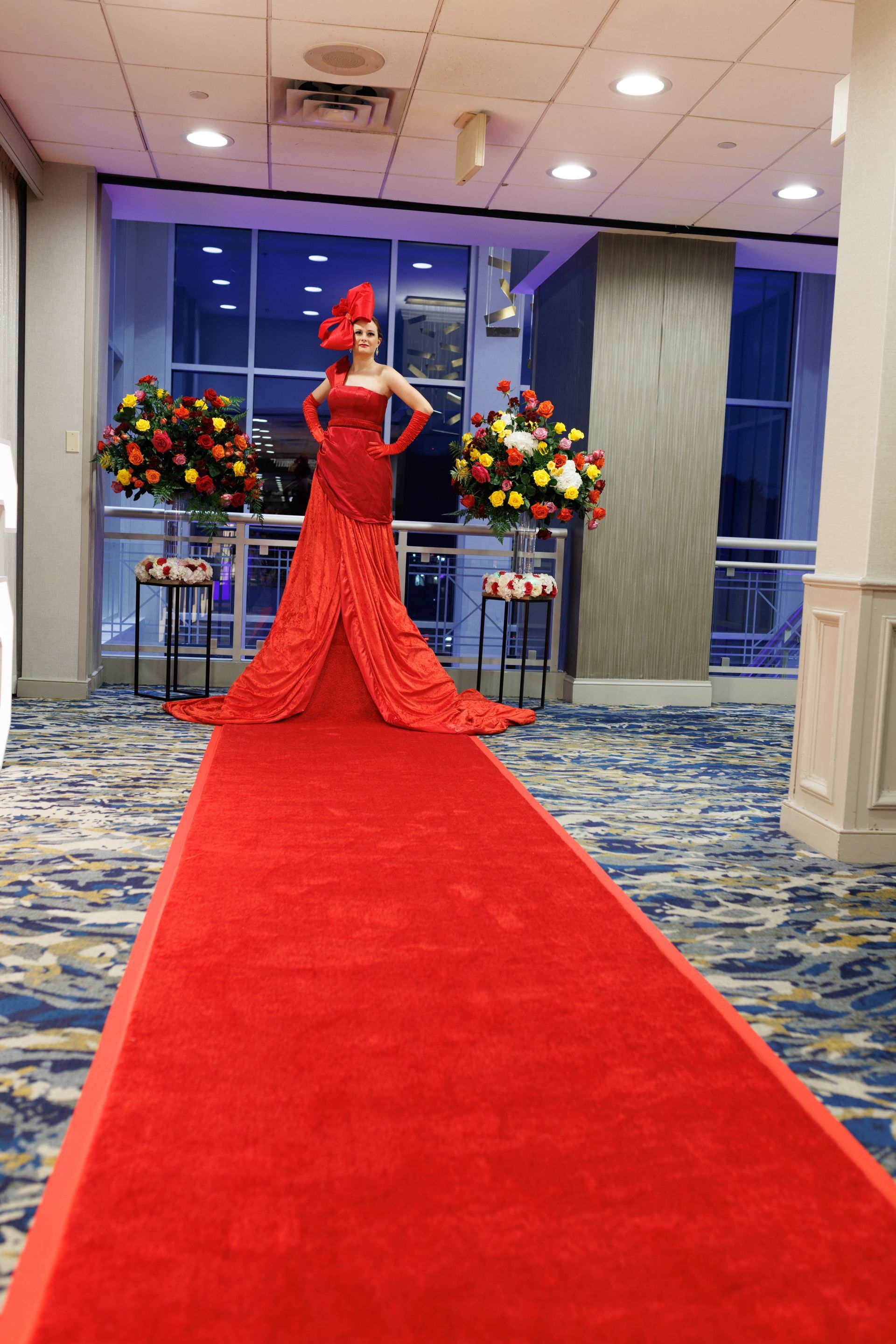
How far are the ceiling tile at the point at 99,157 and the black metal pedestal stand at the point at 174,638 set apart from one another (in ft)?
7.05

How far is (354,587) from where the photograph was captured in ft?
18.0

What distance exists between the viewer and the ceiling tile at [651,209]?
5.95m

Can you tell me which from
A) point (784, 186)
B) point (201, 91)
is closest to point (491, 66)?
point (201, 91)

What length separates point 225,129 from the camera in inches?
204

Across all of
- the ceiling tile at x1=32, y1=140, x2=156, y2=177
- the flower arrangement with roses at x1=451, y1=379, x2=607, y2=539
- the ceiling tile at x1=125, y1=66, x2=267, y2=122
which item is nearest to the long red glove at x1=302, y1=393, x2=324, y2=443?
the flower arrangement with roses at x1=451, y1=379, x2=607, y2=539

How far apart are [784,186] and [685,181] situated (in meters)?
0.50

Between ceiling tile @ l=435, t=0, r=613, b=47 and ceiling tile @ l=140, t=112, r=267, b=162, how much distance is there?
4.56 ft

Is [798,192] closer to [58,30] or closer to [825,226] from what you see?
[825,226]

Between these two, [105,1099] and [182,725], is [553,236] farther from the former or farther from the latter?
[105,1099]

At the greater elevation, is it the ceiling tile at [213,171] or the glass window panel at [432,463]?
the ceiling tile at [213,171]

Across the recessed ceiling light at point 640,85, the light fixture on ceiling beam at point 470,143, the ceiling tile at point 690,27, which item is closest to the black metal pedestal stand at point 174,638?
the light fixture on ceiling beam at point 470,143

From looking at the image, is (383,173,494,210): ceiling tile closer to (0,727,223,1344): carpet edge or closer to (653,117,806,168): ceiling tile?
(653,117,806,168): ceiling tile

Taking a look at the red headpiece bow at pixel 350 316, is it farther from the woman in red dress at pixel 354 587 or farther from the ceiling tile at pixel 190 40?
the ceiling tile at pixel 190 40

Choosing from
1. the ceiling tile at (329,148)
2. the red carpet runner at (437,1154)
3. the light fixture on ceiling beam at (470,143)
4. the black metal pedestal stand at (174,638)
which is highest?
the ceiling tile at (329,148)
